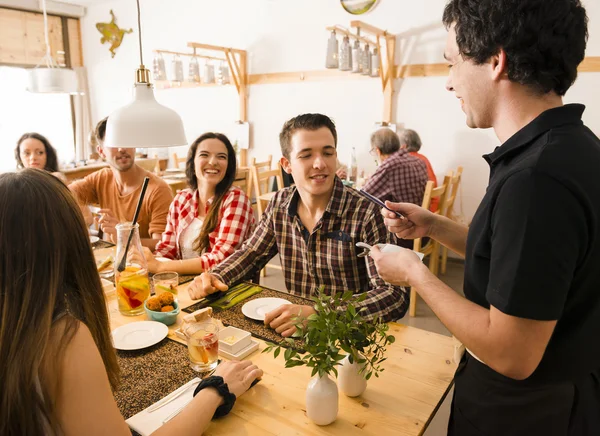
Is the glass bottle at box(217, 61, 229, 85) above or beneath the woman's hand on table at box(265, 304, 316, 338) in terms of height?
above

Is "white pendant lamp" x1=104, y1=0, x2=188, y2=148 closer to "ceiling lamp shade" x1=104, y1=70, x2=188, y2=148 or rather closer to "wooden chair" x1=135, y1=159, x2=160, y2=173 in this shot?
"ceiling lamp shade" x1=104, y1=70, x2=188, y2=148

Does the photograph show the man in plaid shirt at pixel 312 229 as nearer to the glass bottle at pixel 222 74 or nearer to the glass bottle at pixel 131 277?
the glass bottle at pixel 131 277

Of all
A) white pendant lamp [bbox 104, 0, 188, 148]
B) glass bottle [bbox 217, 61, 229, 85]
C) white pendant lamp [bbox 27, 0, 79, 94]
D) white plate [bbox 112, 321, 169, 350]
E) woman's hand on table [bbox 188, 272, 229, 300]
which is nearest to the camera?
white plate [bbox 112, 321, 169, 350]

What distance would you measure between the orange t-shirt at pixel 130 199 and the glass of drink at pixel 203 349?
1.49 m

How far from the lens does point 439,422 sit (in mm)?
1949

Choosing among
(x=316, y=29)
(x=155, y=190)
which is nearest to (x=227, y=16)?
(x=316, y=29)

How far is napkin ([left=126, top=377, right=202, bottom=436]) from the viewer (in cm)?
88

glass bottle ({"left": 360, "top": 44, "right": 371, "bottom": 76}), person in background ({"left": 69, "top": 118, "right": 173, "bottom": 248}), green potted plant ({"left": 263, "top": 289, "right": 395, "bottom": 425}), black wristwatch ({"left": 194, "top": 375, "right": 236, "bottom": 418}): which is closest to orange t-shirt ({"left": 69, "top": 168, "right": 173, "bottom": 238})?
person in background ({"left": 69, "top": 118, "right": 173, "bottom": 248})

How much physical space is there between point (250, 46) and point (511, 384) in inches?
215

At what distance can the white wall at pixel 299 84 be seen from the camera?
14.1ft

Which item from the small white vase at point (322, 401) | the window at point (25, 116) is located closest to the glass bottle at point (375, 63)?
the small white vase at point (322, 401)

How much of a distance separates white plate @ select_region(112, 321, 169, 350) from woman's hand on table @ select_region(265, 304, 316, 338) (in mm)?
308

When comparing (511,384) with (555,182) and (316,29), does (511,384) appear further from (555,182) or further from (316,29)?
(316,29)

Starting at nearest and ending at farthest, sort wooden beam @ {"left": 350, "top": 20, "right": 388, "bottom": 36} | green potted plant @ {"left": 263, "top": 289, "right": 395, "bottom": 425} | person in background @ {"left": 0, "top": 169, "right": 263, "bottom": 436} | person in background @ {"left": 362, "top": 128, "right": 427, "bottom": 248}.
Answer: person in background @ {"left": 0, "top": 169, "right": 263, "bottom": 436}
green potted plant @ {"left": 263, "top": 289, "right": 395, "bottom": 425}
person in background @ {"left": 362, "top": 128, "right": 427, "bottom": 248}
wooden beam @ {"left": 350, "top": 20, "right": 388, "bottom": 36}
